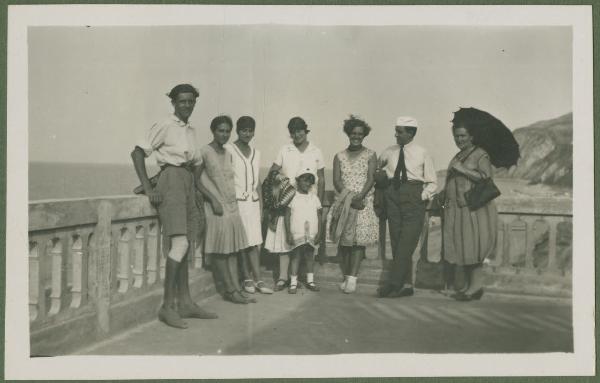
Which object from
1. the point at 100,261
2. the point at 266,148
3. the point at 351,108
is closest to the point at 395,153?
the point at 351,108

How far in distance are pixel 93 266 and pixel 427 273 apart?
368cm

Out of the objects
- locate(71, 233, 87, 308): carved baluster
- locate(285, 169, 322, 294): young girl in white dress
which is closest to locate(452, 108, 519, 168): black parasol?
locate(285, 169, 322, 294): young girl in white dress

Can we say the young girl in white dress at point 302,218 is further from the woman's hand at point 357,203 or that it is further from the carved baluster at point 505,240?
the carved baluster at point 505,240

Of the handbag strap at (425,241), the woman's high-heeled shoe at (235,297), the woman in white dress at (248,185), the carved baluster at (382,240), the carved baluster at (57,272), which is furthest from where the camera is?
the carved baluster at (382,240)

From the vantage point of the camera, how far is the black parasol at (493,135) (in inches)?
256

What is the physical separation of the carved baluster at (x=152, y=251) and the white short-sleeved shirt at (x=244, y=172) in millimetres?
1000

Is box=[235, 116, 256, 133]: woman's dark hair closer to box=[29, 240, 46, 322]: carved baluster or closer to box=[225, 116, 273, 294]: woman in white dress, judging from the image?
box=[225, 116, 273, 294]: woman in white dress

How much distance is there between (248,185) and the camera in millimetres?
6617

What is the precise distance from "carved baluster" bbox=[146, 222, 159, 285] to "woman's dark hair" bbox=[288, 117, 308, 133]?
1.85m

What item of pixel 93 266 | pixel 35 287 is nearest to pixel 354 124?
pixel 93 266

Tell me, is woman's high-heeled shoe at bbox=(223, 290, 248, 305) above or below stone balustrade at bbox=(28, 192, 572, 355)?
below

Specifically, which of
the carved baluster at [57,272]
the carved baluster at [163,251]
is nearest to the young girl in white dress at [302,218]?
the carved baluster at [163,251]

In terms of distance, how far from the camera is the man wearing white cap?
21.9 feet

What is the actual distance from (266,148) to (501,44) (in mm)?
2670
